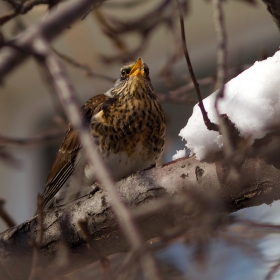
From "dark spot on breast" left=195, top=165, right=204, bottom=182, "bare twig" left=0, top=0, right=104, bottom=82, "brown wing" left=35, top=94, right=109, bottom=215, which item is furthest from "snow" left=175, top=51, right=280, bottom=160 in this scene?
"brown wing" left=35, top=94, right=109, bottom=215

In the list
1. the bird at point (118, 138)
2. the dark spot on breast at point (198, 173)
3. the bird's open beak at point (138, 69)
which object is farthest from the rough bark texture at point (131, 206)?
the bird's open beak at point (138, 69)

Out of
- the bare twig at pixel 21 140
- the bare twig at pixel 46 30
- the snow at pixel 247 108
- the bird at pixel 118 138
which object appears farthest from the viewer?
the bird at pixel 118 138

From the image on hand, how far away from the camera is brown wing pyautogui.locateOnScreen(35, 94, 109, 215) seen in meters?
2.83

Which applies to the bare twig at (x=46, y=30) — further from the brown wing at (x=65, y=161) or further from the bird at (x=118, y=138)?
the brown wing at (x=65, y=161)

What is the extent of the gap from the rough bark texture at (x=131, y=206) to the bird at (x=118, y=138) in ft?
1.52

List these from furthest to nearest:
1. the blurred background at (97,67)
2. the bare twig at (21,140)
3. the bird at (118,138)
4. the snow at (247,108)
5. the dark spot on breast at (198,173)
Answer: the blurred background at (97,67)
the bird at (118,138)
the bare twig at (21,140)
the dark spot on breast at (198,173)
the snow at (247,108)

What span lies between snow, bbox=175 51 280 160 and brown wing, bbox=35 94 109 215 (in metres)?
0.93

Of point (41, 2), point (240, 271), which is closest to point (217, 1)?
point (41, 2)

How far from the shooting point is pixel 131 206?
2076 mm

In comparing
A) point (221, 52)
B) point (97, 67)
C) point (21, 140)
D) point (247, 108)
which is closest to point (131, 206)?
point (247, 108)

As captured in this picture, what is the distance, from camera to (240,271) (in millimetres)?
2770

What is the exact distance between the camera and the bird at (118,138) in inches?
108

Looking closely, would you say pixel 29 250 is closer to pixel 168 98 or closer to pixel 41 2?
pixel 41 2

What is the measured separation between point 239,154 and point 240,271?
57.5 inches
